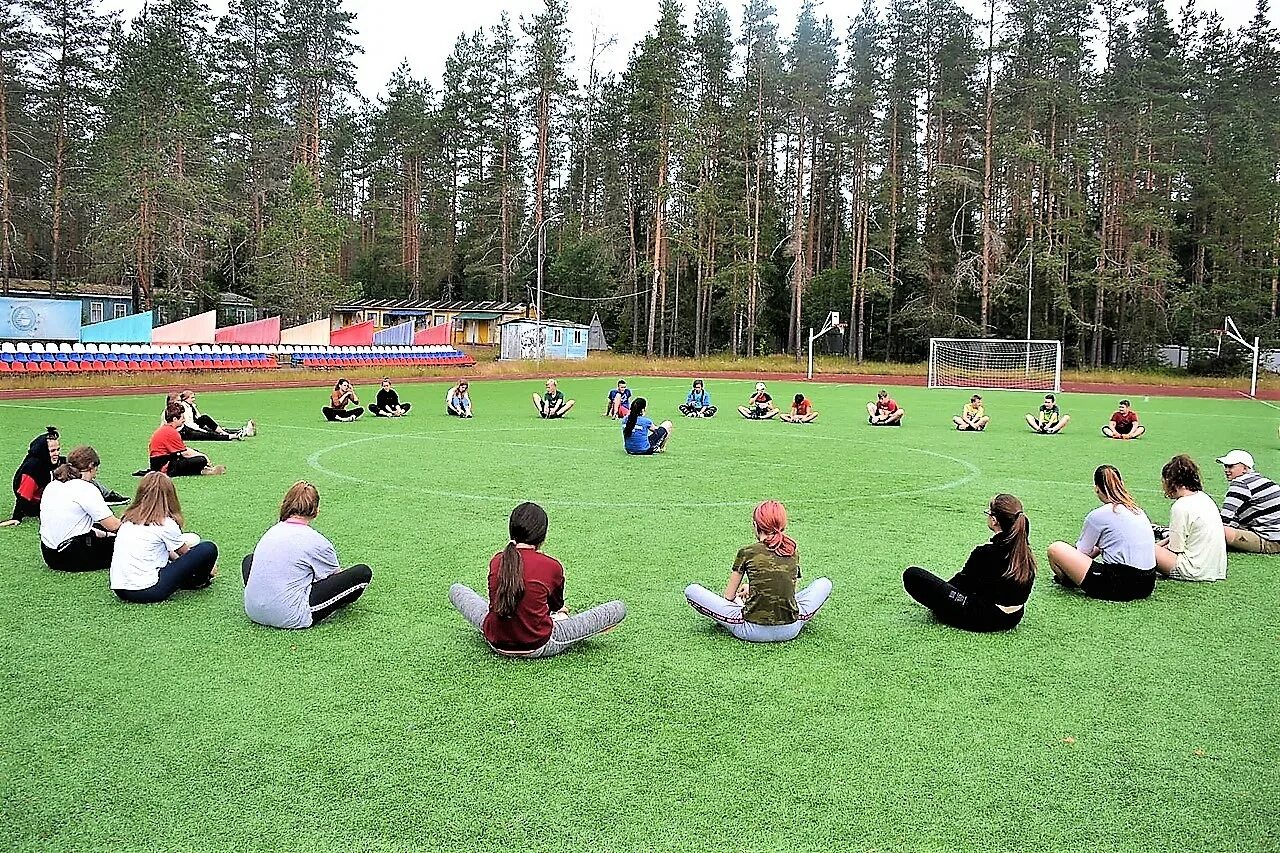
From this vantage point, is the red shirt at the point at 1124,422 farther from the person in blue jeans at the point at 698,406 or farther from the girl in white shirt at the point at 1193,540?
the girl in white shirt at the point at 1193,540

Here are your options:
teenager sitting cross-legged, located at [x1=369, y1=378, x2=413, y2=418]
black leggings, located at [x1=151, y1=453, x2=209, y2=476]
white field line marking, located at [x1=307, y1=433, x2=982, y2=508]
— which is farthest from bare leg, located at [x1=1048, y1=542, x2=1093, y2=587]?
teenager sitting cross-legged, located at [x1=369, y1=378, x2=413, y2=418]

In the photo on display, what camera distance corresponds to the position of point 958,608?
6934 millimetres

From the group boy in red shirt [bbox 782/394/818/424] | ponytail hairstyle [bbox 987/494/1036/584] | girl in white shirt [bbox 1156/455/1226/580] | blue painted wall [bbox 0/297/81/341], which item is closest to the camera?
ponytail hairstyle [bbox 987/494/1036/584]

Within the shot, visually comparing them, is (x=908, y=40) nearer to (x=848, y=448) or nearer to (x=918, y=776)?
(x=848, y=448)

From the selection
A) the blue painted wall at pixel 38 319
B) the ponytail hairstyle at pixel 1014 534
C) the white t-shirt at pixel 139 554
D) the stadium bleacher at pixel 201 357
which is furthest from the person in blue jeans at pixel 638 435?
the blue painted wall at pixel 38 319

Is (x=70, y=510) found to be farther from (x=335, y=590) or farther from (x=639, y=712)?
(x=639, y=712)

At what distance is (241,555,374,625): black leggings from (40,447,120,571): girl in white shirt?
6.38 ft

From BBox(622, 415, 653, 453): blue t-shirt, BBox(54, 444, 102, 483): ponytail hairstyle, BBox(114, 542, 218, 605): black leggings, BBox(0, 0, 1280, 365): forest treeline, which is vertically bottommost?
BBox(114, 542, 218, 605): black leggings

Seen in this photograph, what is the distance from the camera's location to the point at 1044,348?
164 feet

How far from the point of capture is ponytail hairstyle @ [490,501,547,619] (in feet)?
19.5

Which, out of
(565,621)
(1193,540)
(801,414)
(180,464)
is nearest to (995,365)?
(801,414)

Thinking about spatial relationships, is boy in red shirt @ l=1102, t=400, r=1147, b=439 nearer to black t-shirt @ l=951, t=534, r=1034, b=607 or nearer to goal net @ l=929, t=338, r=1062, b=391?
black t-shirt @ l=951, t=534, r=1034, b=607

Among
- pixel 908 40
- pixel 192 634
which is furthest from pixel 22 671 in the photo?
pixel 908 40

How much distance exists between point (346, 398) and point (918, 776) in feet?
65.2
